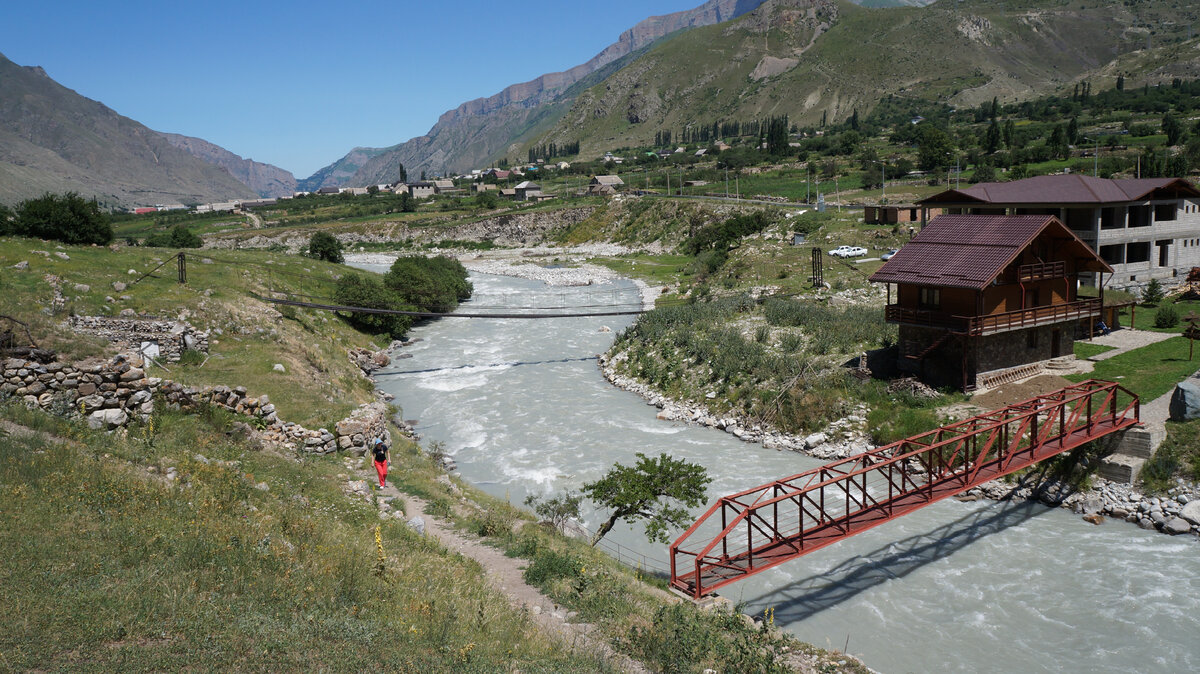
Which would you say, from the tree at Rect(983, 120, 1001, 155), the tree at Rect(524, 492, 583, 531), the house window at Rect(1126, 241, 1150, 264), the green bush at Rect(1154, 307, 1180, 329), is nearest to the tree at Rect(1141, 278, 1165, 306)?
the house window at Rect(1126, 241, 1150, 264)

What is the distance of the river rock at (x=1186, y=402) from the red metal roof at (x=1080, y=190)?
49.5 ft

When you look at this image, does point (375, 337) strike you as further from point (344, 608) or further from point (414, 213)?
point (414, 213)

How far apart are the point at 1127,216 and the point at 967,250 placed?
571 inches

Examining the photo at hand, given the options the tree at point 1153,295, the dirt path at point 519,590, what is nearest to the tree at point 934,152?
the tree at point 1153,295

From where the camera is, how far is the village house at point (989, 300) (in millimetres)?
23297

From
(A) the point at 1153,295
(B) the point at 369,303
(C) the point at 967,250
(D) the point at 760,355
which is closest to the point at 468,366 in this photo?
(B) the point at 369,303

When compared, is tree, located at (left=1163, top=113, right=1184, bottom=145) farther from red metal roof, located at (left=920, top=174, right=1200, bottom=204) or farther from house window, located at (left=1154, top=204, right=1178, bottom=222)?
house window, located at (left=1154, top=204, right=1178, bottom=222)

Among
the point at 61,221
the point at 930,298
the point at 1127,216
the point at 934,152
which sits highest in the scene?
the point at 934,152

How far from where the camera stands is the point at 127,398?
1630 centimetres

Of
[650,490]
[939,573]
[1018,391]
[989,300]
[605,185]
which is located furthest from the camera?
[605,185]

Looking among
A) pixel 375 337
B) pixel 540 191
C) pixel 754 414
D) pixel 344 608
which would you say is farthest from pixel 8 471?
pixel 540 191

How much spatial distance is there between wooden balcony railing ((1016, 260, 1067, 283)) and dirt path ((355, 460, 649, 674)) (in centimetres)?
1970

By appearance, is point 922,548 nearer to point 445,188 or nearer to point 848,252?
point 848,252

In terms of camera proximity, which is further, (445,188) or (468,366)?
(445,188)
